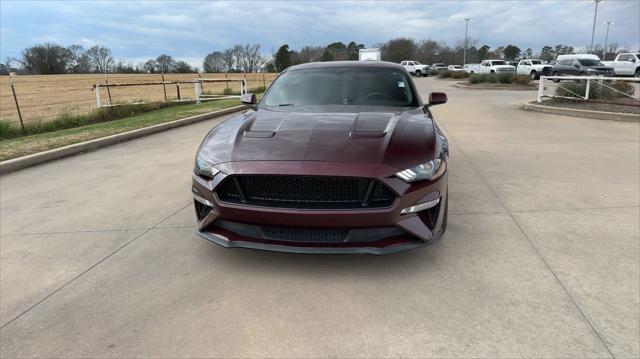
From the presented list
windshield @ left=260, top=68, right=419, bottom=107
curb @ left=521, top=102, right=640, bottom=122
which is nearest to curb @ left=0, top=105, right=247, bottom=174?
windshield @ left=260, top=68, right=419, bottom=107

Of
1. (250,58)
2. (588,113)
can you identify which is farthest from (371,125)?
(250,58)

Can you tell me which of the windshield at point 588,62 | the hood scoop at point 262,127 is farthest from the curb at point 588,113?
the windshield at point 588,62

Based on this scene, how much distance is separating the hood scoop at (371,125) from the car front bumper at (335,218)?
478mm

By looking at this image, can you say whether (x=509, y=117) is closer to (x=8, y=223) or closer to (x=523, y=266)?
(x=523, y=266)

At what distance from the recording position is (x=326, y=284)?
314 centimetres

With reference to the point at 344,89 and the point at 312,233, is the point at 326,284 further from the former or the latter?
the point at 344,89

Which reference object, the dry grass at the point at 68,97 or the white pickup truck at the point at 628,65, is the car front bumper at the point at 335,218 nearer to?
the dry grass at the point at 68,97

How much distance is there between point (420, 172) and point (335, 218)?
0.69m

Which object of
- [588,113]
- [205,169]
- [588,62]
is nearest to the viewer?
[205,169]

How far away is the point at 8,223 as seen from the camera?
181 inches

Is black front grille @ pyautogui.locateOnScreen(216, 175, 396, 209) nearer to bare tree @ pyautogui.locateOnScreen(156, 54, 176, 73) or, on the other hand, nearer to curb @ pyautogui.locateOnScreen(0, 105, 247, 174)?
curb @ pyautogui.locateOnScreen(0, 105, 247, 174)

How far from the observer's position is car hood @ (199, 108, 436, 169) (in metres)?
3.16

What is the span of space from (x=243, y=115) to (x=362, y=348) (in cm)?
265

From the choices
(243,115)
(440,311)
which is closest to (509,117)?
(243,115)
